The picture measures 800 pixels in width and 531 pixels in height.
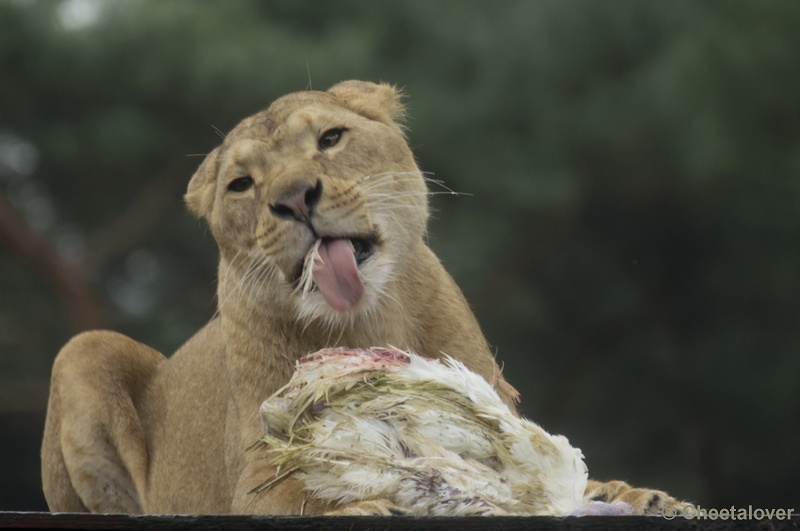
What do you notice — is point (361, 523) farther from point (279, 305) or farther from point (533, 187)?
point (533, 187)

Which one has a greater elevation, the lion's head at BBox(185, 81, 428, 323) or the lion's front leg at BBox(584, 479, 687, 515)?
the lion's head at BBox(185, 81, 428, 323)

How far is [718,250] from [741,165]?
1143mm

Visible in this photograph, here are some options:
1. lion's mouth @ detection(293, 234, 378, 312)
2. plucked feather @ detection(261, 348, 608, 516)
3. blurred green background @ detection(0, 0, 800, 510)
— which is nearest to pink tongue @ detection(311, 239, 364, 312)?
lion's mouth @ detection(293, 234, 378, 312)

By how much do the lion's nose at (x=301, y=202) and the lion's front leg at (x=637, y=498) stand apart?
3.56 ft

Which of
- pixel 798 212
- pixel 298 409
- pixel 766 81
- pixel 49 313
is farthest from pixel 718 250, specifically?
pixel 298 409

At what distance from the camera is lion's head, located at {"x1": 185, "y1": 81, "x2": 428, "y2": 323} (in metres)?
3.07

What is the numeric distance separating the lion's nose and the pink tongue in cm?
10

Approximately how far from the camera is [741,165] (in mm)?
9906

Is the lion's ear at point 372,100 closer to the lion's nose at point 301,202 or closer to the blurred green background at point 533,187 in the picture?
the lion's nose at point 301,202

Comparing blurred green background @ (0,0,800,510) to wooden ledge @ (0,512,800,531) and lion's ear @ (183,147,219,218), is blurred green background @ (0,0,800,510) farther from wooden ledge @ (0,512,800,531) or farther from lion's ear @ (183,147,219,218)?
wooden ledge @ (0,512,800,531)

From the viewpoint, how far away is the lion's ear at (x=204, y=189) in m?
3.79

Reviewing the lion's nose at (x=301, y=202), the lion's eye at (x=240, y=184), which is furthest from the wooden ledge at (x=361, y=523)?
the lion's eye at (x=240, y=184)

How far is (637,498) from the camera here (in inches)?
106

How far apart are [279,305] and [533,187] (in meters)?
6.99
